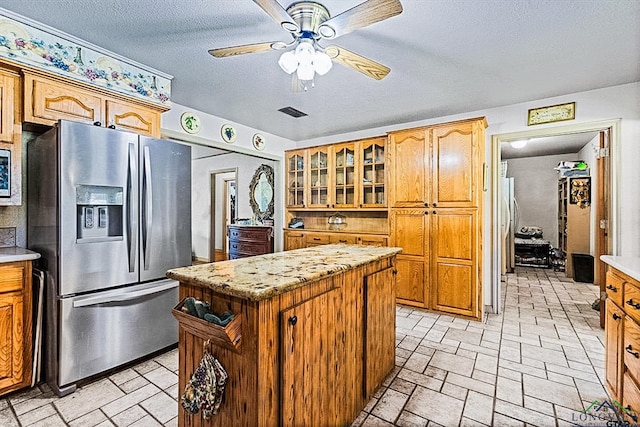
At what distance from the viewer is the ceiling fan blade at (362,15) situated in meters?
1.38

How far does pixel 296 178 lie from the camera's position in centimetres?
507

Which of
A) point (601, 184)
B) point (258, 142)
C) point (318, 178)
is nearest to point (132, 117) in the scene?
point (258, 142)

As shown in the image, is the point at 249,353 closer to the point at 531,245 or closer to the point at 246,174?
the point at 246,174

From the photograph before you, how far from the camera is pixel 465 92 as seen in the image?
10.2 feet

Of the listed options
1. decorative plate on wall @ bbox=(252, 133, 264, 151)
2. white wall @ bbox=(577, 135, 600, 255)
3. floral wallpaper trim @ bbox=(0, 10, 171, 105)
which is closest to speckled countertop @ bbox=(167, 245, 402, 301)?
floral wallpaper trim @ bbox=(0, 10, 171, 105)

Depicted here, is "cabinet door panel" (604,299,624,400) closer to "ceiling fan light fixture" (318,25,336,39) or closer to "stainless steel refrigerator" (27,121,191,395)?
"ceiling fan light fixture" (318,25,336,39)

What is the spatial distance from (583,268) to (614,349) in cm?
439

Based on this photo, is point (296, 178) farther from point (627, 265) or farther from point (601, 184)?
point (627, 265)

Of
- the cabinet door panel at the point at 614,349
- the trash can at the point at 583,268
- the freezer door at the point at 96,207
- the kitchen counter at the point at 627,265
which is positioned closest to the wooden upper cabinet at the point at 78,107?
the freezer door at the point at 96,207

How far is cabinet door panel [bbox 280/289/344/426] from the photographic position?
1.24m

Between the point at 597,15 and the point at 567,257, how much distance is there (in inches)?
205

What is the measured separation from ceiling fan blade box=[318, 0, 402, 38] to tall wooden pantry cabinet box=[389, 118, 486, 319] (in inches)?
90.0

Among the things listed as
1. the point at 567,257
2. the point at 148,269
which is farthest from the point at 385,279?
the point at 567,257

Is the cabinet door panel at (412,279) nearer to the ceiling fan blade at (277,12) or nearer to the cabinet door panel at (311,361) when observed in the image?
the cabinet door panel at (311,361)
